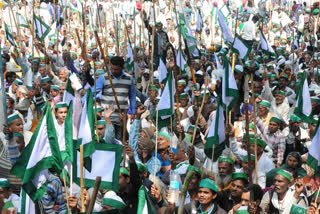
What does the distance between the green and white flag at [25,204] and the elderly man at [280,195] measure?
2.30m

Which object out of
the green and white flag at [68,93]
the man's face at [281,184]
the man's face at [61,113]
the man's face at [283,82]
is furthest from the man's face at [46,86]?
the man's face at [281,184]

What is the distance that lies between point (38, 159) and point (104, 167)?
0.74 meters

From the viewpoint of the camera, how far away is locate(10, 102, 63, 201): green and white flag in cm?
498

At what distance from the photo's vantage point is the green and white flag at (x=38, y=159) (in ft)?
16.3

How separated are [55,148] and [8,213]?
694 mm

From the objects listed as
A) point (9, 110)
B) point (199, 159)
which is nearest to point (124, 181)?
point (199, 159)

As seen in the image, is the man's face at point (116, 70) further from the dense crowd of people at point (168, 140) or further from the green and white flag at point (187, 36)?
the green and white flag at point (187, 36)

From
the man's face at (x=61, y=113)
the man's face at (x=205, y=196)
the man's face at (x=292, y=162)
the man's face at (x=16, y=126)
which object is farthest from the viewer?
the man's face at (x=61, y=113)

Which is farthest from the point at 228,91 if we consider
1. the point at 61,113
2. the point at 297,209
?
Result: the point at 297,209

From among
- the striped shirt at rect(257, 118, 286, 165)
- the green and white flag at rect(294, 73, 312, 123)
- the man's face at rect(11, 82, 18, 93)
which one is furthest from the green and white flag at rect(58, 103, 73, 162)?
the man's face at rect(11, 82, 18, 93)

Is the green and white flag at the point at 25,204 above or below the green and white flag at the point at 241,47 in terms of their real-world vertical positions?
below

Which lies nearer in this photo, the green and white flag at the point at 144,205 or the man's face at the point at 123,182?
the green and white flag at the point at 144,205

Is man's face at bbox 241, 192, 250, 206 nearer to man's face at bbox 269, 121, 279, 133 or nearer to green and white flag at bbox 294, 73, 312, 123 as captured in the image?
man's face at bbox 269, 121, 279, 133

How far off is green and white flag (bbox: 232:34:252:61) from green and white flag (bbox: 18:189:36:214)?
6.24 meters
